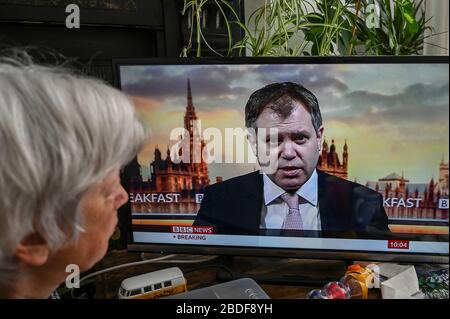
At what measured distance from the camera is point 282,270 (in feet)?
3.44

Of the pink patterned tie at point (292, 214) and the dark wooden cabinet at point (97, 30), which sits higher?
the dark wooden cabinet at point (97, 30)

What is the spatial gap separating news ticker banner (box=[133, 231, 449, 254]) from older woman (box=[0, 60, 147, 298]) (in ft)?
1.12

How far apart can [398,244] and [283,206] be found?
0.84 feet

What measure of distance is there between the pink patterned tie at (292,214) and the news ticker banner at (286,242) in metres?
0.03

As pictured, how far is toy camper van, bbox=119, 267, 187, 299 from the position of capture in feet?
3.07

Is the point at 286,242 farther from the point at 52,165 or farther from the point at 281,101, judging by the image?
the point at 52,165

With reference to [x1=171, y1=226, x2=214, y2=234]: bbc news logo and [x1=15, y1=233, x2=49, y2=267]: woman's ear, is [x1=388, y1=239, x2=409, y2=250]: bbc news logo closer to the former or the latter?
[x1=171, y1=226, x2=214, y2=234]: bbc news logo

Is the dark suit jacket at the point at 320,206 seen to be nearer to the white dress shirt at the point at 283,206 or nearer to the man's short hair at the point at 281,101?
the white dress shirt at the point at 283,206

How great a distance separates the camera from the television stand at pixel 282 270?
3.24 feet

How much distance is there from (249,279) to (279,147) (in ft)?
0.99

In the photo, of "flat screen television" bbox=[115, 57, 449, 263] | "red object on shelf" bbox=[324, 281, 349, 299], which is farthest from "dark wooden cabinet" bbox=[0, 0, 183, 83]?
"red object on shelf" bbox=[324, 281, 349, 299]

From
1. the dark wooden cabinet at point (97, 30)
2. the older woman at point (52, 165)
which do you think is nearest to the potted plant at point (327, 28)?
the dark wooden cabinet at point (97, 30)
